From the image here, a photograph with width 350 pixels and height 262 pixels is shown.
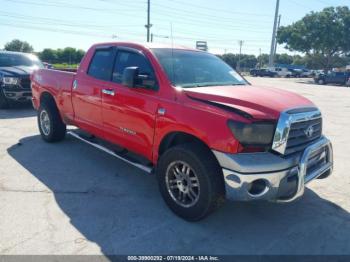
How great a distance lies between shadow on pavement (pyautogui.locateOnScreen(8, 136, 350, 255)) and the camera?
318 centimetres

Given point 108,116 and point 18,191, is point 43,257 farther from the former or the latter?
point 108,116

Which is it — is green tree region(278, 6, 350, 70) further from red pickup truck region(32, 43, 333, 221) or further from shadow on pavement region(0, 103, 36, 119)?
red pickup truck region(32, 43, 333, 221)

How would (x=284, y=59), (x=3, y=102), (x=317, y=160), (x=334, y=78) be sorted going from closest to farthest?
1. (x=317, y=160)
2. (x=3, y=102)
3. (x=334, y=78)
4. (x=284, y=59)

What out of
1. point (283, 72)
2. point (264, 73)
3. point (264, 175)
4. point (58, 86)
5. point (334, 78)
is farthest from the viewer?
point (283, 72)

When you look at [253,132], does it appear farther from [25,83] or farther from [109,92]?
[25,83]

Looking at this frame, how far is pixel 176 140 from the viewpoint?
150 inches

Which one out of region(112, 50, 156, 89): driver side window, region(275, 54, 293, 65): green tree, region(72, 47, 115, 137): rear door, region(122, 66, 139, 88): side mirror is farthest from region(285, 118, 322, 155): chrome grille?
region(275, 54, 293, 65): green tree

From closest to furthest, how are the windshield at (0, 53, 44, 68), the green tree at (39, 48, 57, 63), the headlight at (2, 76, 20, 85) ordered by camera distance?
the headlight at (2, 76, 20, 85), the windshield at (0, 53, 44, 68), the green tree at (39, 48, 57, 63)

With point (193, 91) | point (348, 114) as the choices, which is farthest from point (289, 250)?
point (348, 114)

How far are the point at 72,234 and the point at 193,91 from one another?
191cm

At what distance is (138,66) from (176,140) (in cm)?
116

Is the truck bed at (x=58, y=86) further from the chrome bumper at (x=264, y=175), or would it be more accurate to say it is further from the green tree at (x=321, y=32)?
the green tree at (x=321, y=32)

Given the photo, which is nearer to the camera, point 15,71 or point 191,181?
point 191,181

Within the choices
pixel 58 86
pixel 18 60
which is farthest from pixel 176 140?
pixel 18 60
